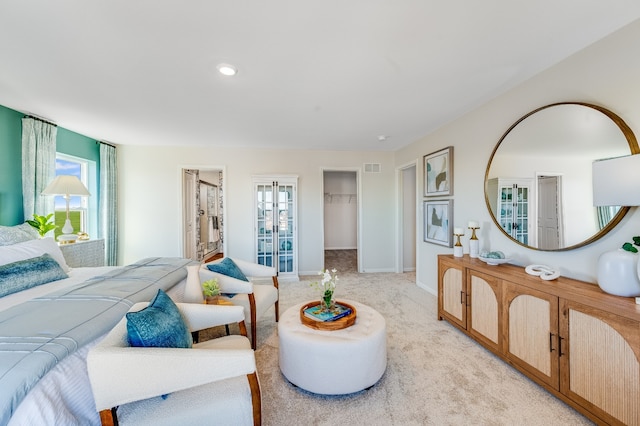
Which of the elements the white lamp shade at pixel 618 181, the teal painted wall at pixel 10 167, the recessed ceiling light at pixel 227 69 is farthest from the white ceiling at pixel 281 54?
the white lamp shade at pixel 618 181

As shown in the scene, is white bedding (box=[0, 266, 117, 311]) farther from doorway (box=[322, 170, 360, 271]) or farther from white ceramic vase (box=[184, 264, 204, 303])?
doorway (box=[322, 170, 360, 271])

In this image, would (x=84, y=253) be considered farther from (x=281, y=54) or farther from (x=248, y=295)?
(x=281, y=54)

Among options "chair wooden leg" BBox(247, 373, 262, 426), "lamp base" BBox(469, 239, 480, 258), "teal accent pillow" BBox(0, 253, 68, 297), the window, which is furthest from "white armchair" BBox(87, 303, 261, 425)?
the window

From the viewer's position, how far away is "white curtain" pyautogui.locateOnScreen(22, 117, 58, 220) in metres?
3.15

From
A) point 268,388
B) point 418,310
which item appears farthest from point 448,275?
point 268,388

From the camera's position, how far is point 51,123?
346 centimetres

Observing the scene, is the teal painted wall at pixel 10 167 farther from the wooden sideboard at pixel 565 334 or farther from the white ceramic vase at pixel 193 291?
the wooden sideboard at pixel 565 334

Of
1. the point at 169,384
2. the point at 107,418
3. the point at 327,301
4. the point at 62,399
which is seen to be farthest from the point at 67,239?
the point at 327,301

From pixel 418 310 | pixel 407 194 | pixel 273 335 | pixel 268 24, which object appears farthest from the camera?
pixel 407 194

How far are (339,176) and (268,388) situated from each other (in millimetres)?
6166

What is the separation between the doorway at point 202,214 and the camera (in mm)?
5242

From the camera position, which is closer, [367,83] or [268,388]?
[268,388]

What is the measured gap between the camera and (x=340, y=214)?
25.4ft

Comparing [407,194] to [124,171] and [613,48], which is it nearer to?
[613,48]
